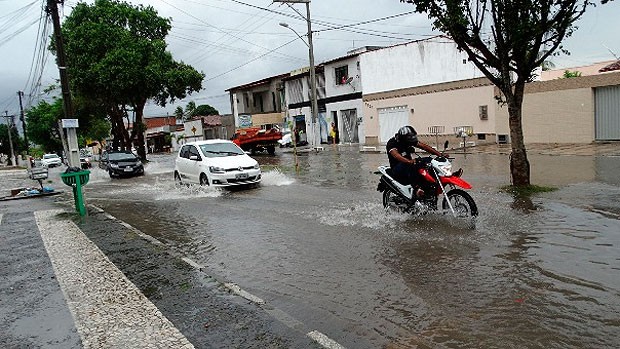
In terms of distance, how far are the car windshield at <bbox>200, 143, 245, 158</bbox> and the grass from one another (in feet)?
28.0

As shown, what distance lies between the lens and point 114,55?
30594 mm

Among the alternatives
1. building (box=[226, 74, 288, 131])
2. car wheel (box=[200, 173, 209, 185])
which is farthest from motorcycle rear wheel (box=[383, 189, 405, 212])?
building (box=[226, 74, 288, 131])

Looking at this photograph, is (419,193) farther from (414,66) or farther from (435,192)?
(414,66)

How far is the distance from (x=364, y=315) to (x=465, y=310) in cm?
93

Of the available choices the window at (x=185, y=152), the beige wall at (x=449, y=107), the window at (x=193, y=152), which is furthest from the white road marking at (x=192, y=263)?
the beige wall at (x=449, y=107)

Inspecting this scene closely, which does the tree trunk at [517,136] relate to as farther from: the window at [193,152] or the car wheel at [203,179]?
the window at [193,152]

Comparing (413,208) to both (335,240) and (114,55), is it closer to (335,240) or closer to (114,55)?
(335,240)

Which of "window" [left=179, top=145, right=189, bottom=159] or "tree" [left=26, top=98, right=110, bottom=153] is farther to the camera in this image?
"tree" [left=26, top=98, right=110, bottom=153]

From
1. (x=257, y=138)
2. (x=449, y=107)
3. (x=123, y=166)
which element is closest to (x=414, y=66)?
(x=449, y=107)

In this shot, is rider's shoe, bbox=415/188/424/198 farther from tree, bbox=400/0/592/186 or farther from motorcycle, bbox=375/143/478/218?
tree, bbox=400/0/592/186

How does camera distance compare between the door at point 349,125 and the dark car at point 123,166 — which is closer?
the dark car at point 123,166

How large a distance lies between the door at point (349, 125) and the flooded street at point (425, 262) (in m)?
27.1

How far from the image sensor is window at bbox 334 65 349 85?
39.3m

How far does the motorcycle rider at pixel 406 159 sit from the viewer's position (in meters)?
8.78
